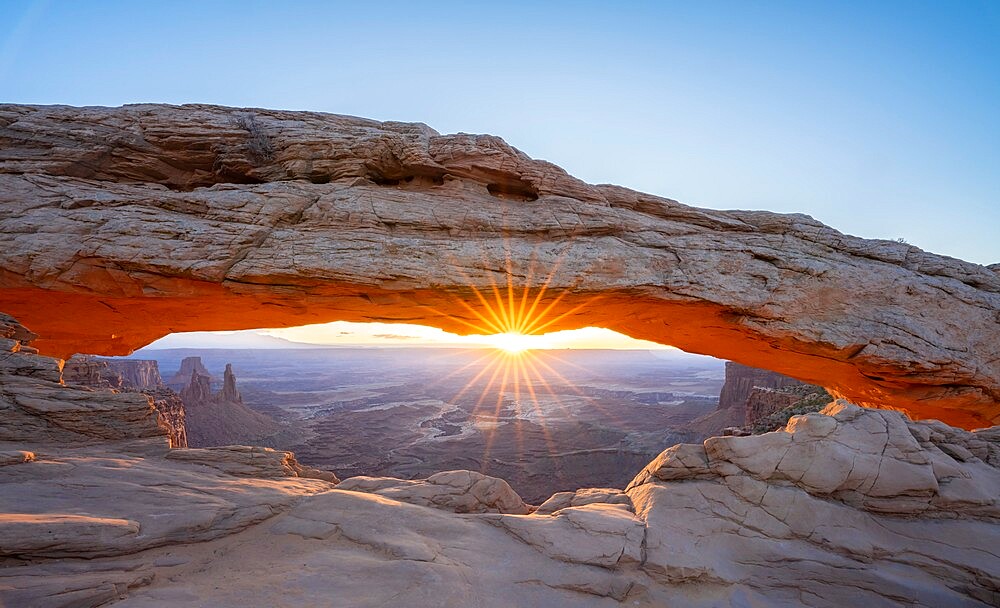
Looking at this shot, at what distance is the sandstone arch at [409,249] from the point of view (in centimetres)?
1026

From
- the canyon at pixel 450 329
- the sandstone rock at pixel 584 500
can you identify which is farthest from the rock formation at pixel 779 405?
the sandstone rock at pixel 584 500

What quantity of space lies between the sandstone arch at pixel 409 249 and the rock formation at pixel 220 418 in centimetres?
3812

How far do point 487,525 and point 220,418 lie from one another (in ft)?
178

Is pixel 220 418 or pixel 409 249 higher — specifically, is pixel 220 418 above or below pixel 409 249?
below

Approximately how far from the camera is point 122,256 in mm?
9805

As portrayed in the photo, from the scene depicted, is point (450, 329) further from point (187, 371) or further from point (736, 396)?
point (187, 371)

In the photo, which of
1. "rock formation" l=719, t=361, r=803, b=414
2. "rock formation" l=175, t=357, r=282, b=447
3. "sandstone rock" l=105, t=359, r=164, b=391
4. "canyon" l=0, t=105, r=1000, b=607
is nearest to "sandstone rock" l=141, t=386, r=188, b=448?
"rock formation" l=175, t=357, r=282, b=447

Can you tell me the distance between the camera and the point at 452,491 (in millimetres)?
8320

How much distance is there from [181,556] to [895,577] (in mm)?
10928

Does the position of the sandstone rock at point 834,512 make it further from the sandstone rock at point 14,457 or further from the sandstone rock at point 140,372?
the sandstone rock at point 140,372

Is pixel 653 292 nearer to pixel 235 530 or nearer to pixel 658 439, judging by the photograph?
pixel 235 530

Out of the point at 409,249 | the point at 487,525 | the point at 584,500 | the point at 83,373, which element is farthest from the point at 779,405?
the point at 83,373

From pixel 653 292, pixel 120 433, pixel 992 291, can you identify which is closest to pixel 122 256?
pixel 120 433

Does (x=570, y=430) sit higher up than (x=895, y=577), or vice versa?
(x=895, y=577)
